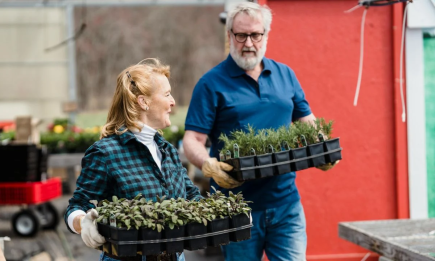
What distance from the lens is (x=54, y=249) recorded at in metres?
6.52

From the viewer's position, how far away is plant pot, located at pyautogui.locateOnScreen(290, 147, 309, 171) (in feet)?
10.4

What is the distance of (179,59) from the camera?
2386cm

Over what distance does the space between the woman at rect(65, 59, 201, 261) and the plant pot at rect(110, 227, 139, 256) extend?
0.54ft

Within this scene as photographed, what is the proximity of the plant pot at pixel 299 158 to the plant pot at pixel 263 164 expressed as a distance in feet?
0.41

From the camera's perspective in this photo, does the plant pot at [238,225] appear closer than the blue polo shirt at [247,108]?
Yes

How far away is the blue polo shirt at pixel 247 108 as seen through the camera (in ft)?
10.9

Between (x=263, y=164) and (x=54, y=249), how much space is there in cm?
400

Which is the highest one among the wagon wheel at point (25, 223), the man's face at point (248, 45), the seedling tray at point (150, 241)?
the man's face at point (248, 45)

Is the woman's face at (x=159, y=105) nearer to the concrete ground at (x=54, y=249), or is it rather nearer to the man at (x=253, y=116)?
the man at (x=253, y=116)

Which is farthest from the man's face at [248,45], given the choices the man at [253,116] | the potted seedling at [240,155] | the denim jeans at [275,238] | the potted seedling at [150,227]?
the potted seedling at [150,227]

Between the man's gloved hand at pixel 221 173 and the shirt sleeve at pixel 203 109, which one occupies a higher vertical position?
the shirt sleeve at pixel 203 109

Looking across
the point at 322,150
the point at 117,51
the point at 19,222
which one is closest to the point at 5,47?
the point at 19,222

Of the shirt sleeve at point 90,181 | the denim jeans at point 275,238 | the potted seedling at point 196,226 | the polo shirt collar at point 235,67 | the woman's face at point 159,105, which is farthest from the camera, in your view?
the polo shirt collar at point 235,67

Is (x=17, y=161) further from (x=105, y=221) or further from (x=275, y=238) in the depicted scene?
(x=105, y=221)
